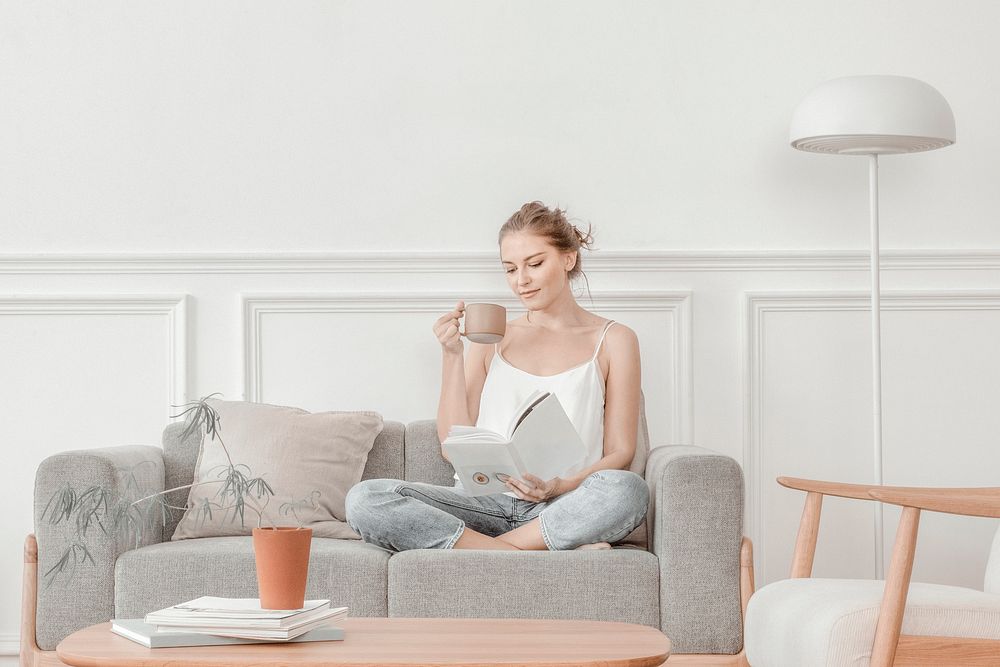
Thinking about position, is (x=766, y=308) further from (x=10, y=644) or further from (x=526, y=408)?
(x=10, y=644)

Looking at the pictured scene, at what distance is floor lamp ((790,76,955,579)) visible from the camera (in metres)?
2.84

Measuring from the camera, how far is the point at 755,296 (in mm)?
3281

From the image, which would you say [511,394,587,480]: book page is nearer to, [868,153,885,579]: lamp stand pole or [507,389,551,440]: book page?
[507,389,551,440]: book page

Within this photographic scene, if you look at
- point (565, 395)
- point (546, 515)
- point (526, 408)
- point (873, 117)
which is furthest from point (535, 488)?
point (873, 117)

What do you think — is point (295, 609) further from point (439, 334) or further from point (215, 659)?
point (439, 334)

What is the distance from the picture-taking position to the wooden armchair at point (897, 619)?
176 centimetres

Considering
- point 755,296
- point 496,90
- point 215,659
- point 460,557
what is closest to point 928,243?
point 755,296

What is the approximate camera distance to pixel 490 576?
7.52 ft

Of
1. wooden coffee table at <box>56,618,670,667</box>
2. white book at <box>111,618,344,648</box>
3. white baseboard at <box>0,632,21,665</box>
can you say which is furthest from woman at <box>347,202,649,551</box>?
white baseboard at <box>0,632,21,665</box>

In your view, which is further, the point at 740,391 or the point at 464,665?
the point at 740,391

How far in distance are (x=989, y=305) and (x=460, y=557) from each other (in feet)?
6.19

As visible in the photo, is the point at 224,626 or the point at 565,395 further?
the point at 565,395

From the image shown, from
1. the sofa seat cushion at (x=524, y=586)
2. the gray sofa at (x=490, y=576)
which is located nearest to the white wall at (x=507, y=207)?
the gray sofa at (x=490, y=576)

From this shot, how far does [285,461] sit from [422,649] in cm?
127
